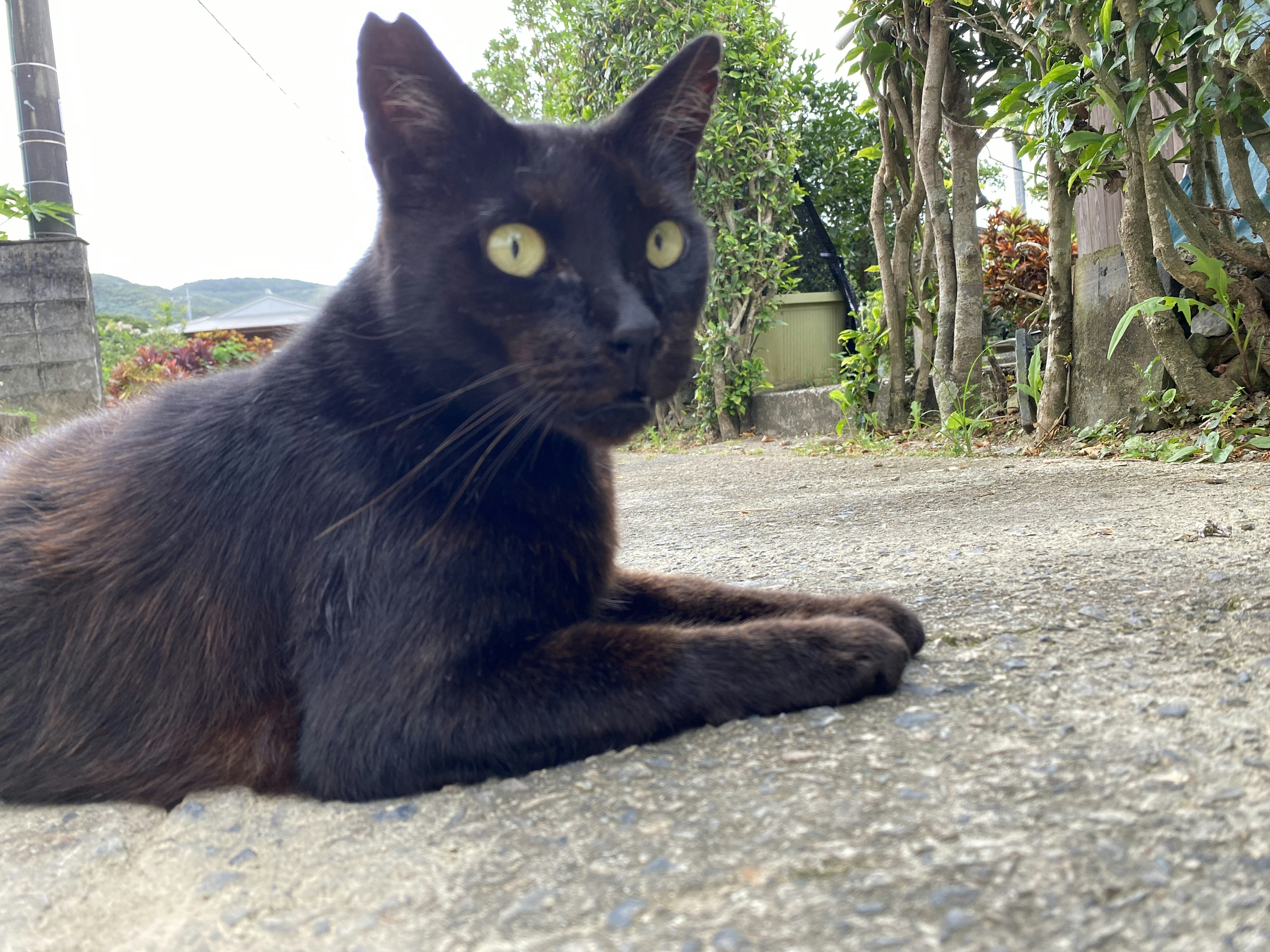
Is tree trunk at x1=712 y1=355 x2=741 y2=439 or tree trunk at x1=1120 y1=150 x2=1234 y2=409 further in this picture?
tree trunk at x1=712 y1=355 x2=741 y2=439

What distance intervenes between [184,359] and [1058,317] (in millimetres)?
9349

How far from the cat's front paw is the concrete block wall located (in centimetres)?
720

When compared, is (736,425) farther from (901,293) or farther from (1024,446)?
(1024,446)

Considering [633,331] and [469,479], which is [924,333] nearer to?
[633,331]

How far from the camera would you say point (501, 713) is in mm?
1234

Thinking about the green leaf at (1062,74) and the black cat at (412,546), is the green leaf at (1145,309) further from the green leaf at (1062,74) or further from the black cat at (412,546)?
the black cat at (412,546)

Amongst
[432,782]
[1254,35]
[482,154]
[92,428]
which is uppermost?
[1254,35]

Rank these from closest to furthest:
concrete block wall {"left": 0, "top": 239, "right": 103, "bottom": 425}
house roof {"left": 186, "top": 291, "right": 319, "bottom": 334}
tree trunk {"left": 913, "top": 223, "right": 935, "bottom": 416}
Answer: tree trunk {"left": 913, "top": 223, "right": 935, "bottom": 416}
concrete block wall {"left": 0, "top": 239, "right": 103, "bottom": 425}
house roof {"left": 186, "top": 291, "right": 319, "bottom": 334}

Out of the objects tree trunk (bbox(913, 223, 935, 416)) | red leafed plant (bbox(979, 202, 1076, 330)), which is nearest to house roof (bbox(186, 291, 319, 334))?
red leafed plant (bbox(979, 202, 1076, 330))

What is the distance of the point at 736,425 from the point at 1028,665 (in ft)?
21.4

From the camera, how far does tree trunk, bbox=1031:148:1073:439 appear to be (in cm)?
424

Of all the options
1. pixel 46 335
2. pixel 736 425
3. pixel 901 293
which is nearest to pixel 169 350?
pixel 46 335

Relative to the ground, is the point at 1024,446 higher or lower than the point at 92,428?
lower

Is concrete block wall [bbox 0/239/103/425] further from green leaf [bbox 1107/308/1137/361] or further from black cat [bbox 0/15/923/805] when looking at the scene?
green leaf [bbox 1107/308/1137/361]
